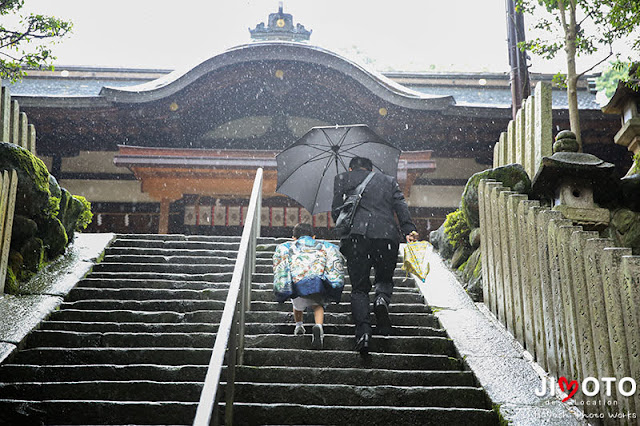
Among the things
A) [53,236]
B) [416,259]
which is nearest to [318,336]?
[416,259]

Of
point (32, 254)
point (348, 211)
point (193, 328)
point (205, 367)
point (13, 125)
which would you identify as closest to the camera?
point (205, 367)

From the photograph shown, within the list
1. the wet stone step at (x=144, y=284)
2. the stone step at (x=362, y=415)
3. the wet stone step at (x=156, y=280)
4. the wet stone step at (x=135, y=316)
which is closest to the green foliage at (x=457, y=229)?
the wet stone step at (x=156, y=280)

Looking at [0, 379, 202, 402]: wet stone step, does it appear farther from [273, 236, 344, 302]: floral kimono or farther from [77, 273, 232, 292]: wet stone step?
[77, 273, 232, 292]: wet stone step

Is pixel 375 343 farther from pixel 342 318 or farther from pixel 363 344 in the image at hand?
pixel 342 318

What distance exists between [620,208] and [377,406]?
13.8 feet

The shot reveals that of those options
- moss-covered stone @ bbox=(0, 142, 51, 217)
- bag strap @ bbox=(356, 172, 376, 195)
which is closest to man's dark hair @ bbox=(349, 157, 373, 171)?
bag strap @ bbox=(356, 172, 376, 195)

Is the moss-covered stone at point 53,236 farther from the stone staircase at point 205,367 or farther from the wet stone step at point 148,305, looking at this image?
the wet stone step at point 148,305

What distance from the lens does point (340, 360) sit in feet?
15.2

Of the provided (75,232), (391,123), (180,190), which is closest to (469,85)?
(391,123)

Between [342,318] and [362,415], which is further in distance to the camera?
[342,318]

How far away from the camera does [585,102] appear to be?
520 inches

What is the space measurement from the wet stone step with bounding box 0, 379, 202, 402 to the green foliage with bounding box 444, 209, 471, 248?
4.23 meters

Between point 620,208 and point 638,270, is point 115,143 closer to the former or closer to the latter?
point 620,208

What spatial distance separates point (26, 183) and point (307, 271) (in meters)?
3.71
